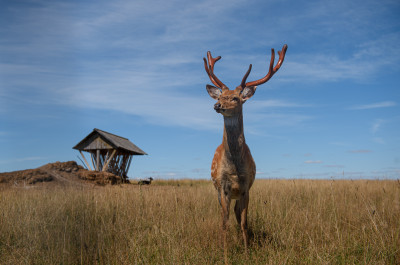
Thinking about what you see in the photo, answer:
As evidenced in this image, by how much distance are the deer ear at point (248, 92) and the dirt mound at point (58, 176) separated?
1231 centimetres

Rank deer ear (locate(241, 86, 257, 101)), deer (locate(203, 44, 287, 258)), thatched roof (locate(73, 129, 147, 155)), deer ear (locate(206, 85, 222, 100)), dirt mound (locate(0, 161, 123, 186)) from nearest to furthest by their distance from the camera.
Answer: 1. deer (locate(203, 44, 287, 258))
2. deer ear (locate(241, 86, 257, 101))
3. deer ear (locate(206, 85, 222, 100))
4. dirt mound (locate(0, 161, 123, 186))
5. thatched roof (locate(73, 129, 147, 155))

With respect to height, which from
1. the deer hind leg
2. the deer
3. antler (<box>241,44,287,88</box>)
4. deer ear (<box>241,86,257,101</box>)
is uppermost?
antler (<box>241,44,287,88</box>)

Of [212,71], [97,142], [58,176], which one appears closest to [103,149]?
[97,142]

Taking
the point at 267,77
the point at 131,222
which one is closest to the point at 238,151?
the point at 267,77

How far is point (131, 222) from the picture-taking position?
6.37 metres

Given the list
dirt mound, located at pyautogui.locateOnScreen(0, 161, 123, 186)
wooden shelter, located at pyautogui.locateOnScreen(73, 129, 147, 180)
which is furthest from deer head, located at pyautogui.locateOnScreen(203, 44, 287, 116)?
wooden shelter, located at pyautogui.locateOnScreen(73, 129, 147, 180)

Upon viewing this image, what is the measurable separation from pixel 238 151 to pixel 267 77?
1409 millimetres

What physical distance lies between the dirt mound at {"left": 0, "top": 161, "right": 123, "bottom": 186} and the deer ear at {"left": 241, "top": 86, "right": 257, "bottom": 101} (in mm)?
12313

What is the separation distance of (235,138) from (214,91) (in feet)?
2.94

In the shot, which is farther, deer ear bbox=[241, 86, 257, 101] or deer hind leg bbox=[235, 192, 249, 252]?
deer ear bbox=[241, 86, 257, 101]

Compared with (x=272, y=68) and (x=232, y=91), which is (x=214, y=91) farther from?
(x=272, y=68)

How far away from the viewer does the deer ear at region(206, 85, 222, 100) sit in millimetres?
5027

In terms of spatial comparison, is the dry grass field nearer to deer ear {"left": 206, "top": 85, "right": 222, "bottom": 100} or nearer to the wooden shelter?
deer ear {"left": 206, "top": 85, "right": 222, "bottom": 100}

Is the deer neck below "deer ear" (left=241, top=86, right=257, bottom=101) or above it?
below
